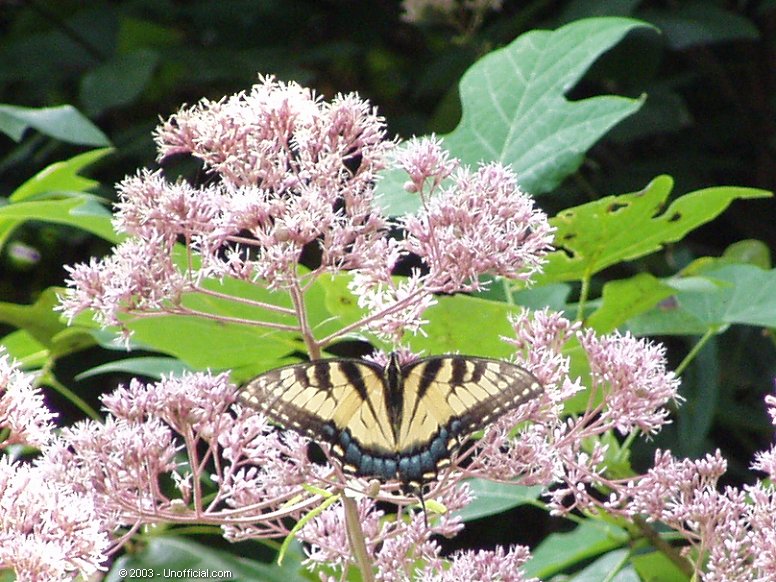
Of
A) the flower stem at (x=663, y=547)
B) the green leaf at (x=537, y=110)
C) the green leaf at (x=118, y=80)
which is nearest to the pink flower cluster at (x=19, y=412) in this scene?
the green leaf at (x=537, y=110)

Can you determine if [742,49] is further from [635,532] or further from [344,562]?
[344,562]

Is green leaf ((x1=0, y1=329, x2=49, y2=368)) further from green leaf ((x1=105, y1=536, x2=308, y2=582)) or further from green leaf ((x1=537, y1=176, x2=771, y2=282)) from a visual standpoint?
green leaf ((x1=537, y1=176, x2=771, y2=282))

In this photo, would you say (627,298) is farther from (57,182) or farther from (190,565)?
(57,182)

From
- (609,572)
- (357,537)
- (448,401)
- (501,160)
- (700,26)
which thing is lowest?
(609,572)

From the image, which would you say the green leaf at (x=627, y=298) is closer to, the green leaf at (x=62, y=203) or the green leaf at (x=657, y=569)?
the green leaf at (x=657, y=569)

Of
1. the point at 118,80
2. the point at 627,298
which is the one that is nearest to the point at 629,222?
the point at 627,298
